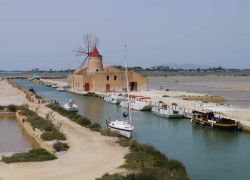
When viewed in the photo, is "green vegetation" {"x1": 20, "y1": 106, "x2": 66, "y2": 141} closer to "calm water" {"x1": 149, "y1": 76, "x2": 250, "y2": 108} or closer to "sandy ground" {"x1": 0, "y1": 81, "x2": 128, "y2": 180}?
"sandy ground" {"x1": 0, "y1": 81, "x2": 128, "y2": 180}

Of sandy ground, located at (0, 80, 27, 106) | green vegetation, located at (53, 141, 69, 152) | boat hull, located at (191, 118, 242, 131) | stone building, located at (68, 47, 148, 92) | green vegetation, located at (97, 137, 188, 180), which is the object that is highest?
stone building, located at (68, 47, 148, 92)

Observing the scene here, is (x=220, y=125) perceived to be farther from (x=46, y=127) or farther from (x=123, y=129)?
(x=46, y=127)

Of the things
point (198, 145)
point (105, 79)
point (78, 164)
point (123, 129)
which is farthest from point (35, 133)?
point (105, 79)

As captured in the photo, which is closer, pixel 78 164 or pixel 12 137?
pixel 78 164

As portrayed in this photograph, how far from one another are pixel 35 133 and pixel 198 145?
8.03 meters

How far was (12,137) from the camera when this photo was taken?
78.6 feet

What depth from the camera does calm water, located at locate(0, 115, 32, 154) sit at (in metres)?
20.4

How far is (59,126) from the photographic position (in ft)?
75.3

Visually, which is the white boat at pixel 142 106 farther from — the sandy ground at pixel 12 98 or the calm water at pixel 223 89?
the sandy ground at pixel 12 98

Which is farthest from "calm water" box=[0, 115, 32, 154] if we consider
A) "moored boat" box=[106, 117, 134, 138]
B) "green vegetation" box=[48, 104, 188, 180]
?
"green vegetation" box=[48, 104, 188, 180]

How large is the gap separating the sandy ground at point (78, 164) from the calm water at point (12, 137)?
272 cm

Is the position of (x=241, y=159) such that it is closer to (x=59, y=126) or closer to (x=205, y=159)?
(x=205, y=159)

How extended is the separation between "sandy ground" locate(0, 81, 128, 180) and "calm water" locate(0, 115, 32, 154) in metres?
2.72

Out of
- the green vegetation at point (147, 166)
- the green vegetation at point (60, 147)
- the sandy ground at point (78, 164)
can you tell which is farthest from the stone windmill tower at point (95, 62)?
the green vegetation at point (60, 147)
